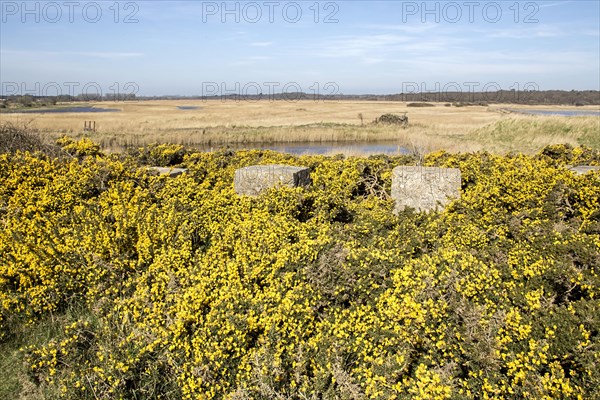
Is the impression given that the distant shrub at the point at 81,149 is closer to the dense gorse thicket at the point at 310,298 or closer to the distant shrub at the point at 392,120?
the dense gorse thicket at the point at 310,298

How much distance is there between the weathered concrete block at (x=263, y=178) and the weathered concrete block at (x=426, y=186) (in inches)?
85.1

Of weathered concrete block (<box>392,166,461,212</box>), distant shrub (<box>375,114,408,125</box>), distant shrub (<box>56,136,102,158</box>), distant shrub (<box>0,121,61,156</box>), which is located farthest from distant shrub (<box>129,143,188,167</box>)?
distant shrub (<box>375,114,408,125</box>)

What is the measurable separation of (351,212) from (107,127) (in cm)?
4005

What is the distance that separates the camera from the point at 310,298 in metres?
4.50

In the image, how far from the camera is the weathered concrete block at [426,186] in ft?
26.9

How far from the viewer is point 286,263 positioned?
4.94 m

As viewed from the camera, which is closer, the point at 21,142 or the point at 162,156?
the point at 21,142

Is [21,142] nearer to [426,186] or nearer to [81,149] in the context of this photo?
[81,149]

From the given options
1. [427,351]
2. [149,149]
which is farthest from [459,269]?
[149,149]

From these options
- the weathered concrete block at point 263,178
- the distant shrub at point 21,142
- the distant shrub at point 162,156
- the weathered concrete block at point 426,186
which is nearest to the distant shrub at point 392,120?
the distant shrub at point 162,156

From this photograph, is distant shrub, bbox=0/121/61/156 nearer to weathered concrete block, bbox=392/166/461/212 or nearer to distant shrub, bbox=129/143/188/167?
distant shrub, bbox=129/143/188/167

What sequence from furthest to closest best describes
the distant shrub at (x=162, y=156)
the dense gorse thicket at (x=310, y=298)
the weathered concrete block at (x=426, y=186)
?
the distant shrub at (x=162, y=156)
the weathered concrete block at (x=426, y=186)
the dense gorse thicket at (x=310, y=298)

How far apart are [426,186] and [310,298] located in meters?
4.72

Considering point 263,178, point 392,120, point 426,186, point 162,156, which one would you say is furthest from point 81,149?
point 392,120
